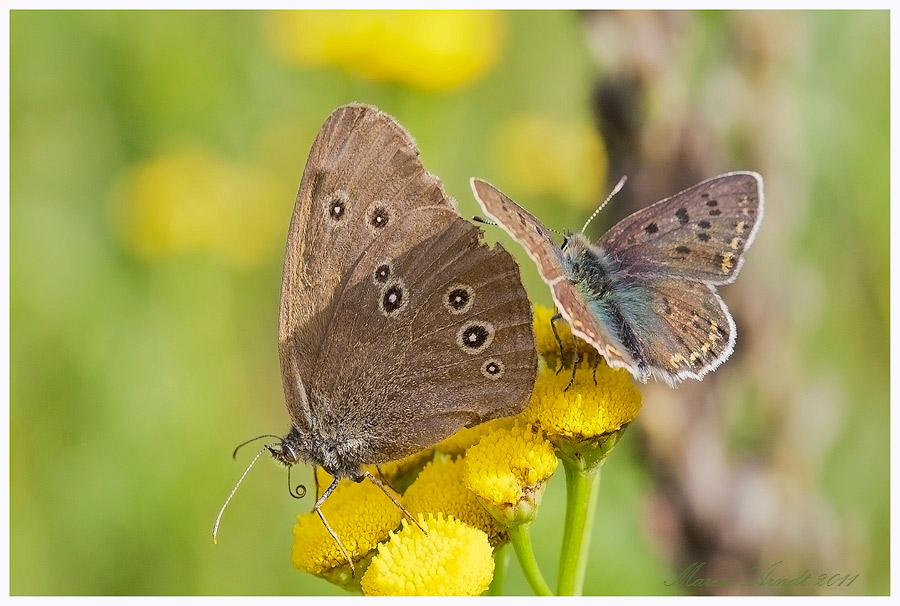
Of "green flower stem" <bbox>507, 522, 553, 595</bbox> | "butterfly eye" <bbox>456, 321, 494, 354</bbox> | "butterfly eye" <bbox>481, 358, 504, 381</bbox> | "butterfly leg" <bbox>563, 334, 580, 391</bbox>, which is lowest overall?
"green flower stem" <bbox>507, 522, 553, 595</bbox>

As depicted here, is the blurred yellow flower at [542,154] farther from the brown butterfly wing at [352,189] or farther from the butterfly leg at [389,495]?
the butterfly leg at [389,495]

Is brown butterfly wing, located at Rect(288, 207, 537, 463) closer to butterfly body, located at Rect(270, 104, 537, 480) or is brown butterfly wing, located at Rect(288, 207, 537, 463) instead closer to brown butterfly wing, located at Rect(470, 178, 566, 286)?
butterfly body, located at Rect(270, 104, 537, 480)

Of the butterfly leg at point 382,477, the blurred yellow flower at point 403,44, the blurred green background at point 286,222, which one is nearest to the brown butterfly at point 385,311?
the butterfly leg at point 382,477

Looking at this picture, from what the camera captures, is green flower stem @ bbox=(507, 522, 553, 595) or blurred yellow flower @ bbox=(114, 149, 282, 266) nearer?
green flower stem @ bbox=(507, 522, 553, 595)

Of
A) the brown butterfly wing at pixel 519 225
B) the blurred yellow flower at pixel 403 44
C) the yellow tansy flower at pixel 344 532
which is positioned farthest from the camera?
the blurred yellow flower at pixel 403 44

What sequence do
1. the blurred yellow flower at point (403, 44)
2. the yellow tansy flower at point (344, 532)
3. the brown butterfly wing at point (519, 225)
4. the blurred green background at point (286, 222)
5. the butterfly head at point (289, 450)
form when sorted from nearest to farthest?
the brown butterfly wing at point (519, 225) < the yellow tansy flower at point (344, 532) < the butterfly head at point (289, 450) < the blurred green background at point (286, 222) < the blurred yellow flower at point (403, 44)

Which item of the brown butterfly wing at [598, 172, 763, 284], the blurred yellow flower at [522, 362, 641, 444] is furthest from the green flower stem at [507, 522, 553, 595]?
the brown butterfly wing at [598, 172, 763, 284]
